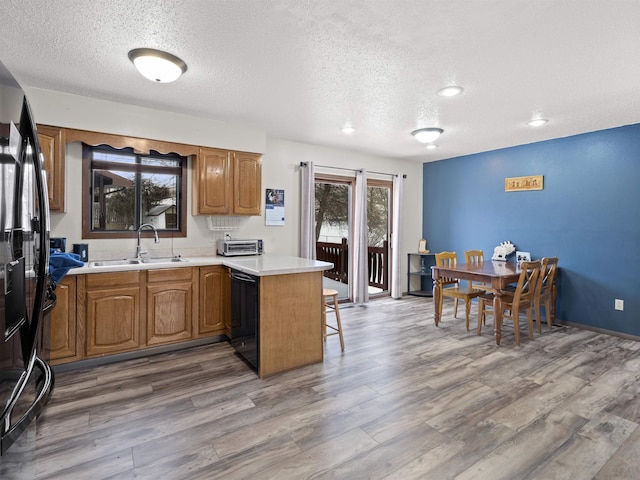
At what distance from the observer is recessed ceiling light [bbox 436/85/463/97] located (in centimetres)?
292

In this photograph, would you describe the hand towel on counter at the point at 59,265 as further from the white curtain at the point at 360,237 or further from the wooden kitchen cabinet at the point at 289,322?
the white curtain at the point at 360,237

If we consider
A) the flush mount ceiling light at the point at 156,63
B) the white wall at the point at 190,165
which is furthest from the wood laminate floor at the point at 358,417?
the flush mount ceiling light at the point at 156,63

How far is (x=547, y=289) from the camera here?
418 cm

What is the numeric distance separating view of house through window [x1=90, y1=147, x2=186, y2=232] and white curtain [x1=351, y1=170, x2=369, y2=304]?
8.48ft

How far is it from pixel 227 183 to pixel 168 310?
1488mm

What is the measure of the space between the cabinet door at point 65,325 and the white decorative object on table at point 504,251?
4975mm

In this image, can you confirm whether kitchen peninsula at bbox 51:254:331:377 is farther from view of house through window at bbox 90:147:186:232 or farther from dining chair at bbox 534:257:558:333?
dining chair at bbox 534:257:558:333

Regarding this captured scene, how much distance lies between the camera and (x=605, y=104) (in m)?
3.27

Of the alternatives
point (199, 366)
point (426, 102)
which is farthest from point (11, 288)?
point (426, 102)

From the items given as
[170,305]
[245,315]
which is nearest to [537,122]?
[245,315]

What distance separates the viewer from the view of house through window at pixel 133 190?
357 centimetres

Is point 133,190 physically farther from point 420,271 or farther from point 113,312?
point 420,271

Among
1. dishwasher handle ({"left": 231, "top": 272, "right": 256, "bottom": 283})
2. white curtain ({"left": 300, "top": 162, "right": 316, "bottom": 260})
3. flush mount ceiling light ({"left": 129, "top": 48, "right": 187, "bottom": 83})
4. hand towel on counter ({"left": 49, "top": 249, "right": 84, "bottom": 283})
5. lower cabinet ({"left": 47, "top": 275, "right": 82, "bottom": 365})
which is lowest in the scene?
lower cabinet ({"left": 47, "top": 275, "right": 82, "bottom": 365})

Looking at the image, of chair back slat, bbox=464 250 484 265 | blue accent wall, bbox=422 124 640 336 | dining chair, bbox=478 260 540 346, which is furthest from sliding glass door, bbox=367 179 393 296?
dining chair, bbox=478 260 540 346
